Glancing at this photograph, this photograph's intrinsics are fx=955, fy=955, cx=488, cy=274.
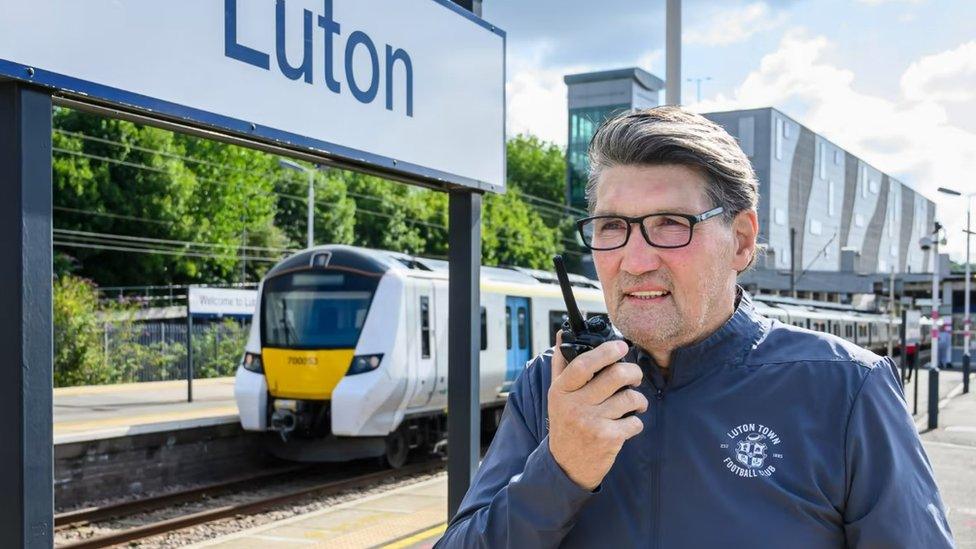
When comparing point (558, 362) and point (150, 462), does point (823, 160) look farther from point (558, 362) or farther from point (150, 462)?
point (558, 362)

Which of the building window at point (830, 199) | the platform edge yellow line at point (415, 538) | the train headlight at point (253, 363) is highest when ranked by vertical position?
the building window at point (830, 199)

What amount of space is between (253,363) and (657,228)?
1229 cm

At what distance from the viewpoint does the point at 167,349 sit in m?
25.7

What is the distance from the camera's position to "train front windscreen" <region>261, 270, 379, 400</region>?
12.8 meters

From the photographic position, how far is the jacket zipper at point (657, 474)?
164cm

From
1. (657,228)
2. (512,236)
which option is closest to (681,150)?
(657,228)

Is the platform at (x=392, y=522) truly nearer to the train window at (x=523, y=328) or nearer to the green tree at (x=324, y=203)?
the train window at (x=523, y=328)

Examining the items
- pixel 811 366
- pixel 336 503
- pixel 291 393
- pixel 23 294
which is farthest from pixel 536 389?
pixel 291 393

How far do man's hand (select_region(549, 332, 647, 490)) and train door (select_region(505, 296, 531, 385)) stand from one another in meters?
13.8

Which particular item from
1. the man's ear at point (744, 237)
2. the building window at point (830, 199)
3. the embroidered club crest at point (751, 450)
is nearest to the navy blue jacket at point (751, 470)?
the embroidered club crest at point (751, 450)

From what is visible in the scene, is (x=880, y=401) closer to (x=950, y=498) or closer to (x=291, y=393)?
(x=950, y=498)

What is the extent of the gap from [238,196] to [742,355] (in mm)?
38298

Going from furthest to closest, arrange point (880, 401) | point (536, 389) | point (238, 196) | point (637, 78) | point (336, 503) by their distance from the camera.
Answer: point (637, 78)
point (238, 196)
point (336, 503)
point (536, 389)
point (880, 401)

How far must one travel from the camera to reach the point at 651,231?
176 centimetres
